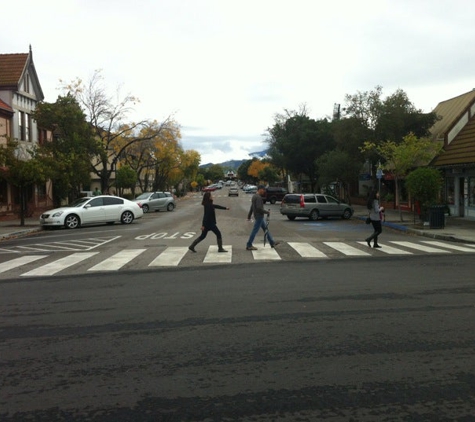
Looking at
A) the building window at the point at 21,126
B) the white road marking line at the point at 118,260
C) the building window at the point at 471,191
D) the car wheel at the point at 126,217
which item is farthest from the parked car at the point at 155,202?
the white road marking line at the point at 118,260

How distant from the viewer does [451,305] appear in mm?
7602

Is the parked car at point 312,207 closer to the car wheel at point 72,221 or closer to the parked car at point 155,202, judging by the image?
the car wheel at point 72,221

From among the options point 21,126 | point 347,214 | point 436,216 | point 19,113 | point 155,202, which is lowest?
point 347,214

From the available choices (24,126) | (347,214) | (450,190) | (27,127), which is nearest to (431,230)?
(450,190)

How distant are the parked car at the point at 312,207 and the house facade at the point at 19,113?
15.7 metres

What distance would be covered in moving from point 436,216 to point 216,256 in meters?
12.3

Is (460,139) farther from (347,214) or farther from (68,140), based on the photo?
(68,140)

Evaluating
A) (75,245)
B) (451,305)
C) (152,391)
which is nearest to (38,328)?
(152,391)

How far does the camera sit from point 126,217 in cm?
2716

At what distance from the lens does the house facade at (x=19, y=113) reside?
31.8 metres

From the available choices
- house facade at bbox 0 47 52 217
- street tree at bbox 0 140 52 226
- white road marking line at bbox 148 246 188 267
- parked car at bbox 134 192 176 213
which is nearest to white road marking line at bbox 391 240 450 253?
white road marking line at bbox 148 246 188 267

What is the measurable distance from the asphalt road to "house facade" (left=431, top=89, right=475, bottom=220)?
62.7 feet

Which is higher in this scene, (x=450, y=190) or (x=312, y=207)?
(x=450, y=190)

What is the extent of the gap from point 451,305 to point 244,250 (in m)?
7.87
